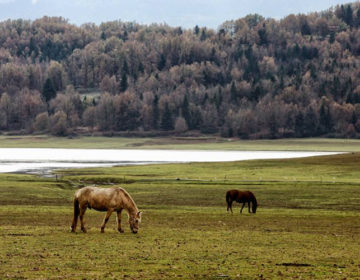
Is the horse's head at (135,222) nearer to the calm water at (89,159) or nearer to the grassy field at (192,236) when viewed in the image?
the grassy field at (192,236)

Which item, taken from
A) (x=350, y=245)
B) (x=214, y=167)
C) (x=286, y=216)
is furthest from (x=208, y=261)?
(x=214, y=167)

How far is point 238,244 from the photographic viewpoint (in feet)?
89.6

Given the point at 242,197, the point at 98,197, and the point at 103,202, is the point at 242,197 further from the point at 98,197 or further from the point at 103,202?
the point at 98,197

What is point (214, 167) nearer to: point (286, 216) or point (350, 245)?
point (286, 216)

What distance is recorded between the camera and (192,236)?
2959cm

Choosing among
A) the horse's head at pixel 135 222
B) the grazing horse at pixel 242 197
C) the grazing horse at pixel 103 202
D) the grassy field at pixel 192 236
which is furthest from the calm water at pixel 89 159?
the horse's head at pixel 135 222

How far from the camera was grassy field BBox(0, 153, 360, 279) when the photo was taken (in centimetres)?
2152

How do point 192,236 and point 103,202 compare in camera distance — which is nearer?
point 192,236

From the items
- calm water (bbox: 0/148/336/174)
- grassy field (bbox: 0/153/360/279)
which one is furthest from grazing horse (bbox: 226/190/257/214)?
calm water (bbox: 0/148/336/174)

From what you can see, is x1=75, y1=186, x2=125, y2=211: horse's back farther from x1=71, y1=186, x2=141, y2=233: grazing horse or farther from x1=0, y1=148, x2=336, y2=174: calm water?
x1=0, y1=148, x2=336, y2=174: calm water

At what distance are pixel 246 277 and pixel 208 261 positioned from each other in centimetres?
294

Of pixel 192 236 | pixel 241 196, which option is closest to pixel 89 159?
pixel 241 196

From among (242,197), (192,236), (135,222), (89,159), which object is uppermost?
(135,222)

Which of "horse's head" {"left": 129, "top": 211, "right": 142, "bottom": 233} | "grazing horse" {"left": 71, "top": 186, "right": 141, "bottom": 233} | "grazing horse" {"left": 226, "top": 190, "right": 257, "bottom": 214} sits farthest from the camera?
"grazing horse" {"left": 226, "top": 190, "right": 257, "bottom": 214}
